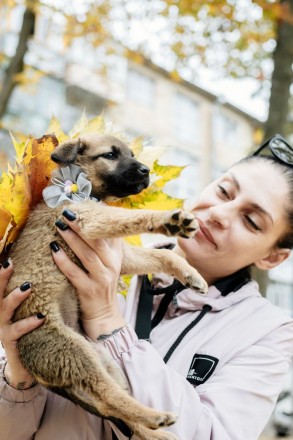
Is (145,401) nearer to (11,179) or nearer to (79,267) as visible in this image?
(79,267)

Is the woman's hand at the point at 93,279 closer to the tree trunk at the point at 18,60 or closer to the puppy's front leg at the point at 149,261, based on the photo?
the puppy's front leg at the point at 149,261

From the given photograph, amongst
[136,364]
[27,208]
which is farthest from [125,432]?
[27,208]

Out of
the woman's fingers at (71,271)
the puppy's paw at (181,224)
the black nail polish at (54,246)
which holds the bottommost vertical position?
the woman's fingers at (71,271)

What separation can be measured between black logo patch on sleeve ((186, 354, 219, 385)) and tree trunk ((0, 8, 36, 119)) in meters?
6.44

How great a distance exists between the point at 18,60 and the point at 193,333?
21.9ft

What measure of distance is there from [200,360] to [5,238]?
1010 millimetres

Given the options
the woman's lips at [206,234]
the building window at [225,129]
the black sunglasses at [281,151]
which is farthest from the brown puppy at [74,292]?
the building window at [225,129]

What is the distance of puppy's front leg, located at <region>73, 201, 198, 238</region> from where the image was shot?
5.77 feet

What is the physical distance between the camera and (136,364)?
1833mm

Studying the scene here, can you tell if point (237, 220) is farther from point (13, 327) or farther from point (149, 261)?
point (13, 327)

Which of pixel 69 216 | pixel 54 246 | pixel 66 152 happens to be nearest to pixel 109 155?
pixel 66 152

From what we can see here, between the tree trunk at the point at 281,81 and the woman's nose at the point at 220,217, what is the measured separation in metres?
3.23

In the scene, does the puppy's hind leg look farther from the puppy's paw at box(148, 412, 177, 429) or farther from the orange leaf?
the orange leaf

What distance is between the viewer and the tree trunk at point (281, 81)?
17.7 feet
